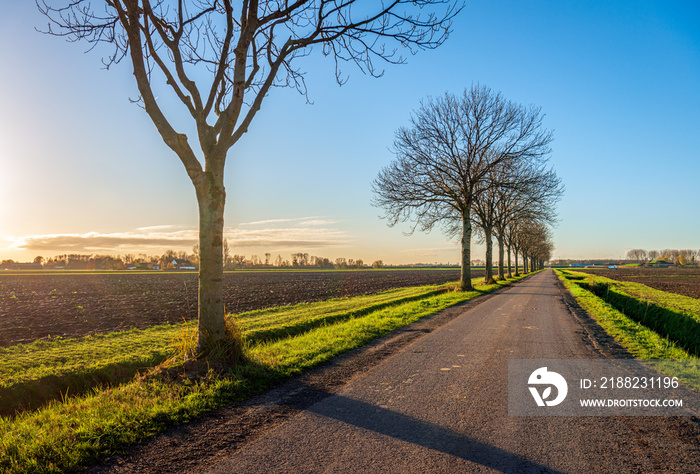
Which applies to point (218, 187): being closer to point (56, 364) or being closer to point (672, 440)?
point (56, 364)

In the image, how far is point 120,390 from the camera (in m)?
5.71

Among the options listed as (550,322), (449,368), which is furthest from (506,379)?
(550,322)

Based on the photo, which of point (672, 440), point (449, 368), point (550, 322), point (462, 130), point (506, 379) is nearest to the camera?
point (672, 440)

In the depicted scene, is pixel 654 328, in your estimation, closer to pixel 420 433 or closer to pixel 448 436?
pixel 448 436

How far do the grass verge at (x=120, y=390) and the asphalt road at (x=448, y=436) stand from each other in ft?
4.49

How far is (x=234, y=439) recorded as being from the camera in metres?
4.04

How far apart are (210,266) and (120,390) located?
7.70 feet

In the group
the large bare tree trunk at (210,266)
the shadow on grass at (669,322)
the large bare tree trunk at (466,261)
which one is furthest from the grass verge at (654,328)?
the large bare tree trunk at (210,266)

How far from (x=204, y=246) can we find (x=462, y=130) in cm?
2480

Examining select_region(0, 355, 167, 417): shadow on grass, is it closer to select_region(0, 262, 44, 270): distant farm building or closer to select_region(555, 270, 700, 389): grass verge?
select_region(555, 270, 700, 389): grass verge

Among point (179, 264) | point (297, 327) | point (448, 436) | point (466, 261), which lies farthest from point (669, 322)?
point (179, 264)

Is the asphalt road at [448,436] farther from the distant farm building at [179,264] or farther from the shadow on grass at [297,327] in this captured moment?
the distant farm building at [179,264]

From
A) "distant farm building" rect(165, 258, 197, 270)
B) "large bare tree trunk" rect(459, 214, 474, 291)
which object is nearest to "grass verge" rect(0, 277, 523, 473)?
"large bare tree trunk" rect(459, 214, 474, 291)

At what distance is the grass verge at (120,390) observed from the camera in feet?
12.7
